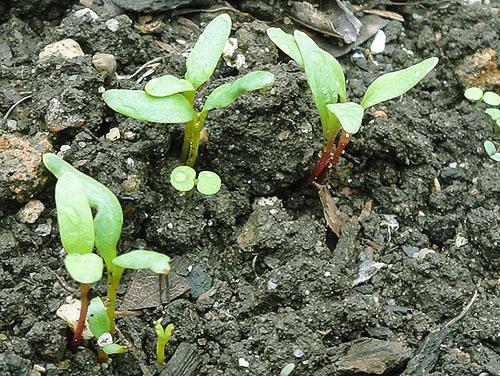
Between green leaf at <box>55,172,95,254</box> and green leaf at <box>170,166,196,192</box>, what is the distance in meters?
0.40

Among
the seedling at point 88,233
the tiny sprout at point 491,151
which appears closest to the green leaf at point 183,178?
the seedling at point 88,233

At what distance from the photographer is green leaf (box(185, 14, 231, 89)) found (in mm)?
1897

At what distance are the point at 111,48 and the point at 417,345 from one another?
1.23m

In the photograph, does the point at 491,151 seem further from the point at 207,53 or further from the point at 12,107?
the point at 12,107

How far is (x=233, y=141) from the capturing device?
2055mm

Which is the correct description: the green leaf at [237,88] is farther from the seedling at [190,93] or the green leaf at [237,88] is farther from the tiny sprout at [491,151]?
the tiny sprout at [491,151]

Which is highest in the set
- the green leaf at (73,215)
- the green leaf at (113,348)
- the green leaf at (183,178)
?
the green leaf at (73,215)

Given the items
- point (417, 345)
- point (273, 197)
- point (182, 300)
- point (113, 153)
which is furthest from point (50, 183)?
point (417, 345)

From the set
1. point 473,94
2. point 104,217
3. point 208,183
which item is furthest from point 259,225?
point 473,94

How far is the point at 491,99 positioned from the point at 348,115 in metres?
0.79

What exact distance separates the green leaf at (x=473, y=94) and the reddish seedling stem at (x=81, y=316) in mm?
1407

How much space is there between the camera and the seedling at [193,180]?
192 centimetres

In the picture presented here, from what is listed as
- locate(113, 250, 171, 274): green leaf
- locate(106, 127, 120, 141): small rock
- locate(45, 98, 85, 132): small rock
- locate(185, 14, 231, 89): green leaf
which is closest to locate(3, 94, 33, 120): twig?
locate(45, 98, 85, 132): small rock

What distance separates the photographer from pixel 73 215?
5.05 ft
